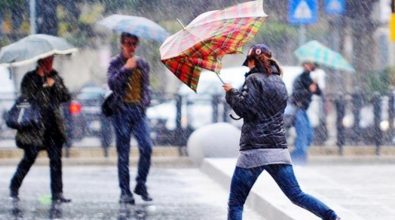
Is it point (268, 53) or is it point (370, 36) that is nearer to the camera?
point (268, 53)

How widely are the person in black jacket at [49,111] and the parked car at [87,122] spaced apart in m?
8.02

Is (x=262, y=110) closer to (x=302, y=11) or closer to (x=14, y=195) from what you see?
(x=14, y=195)

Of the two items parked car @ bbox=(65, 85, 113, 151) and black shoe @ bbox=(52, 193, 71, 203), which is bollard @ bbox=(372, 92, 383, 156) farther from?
black shoe @ bbox=(52, 193, 71, 203)

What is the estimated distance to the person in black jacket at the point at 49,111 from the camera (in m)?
13.7

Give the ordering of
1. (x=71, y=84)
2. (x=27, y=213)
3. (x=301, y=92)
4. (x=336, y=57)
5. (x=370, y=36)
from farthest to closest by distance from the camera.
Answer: (x=71, y=84) → (x=370, y=36) → (x=336, y=57) → (x=301, y=92) → (x=27, y=213)

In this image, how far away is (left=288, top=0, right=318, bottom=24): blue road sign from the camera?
909 inches

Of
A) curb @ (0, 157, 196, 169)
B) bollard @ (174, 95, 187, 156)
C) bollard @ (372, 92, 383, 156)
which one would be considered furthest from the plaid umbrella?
bollard @ (372, 92, 383, 156)

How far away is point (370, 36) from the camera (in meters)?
34.2

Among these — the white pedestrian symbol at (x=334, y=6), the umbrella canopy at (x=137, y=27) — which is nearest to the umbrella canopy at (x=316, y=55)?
the white pedestrian symbol at (x=334, y=6)

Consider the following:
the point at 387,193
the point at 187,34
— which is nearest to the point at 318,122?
the point at 387,193

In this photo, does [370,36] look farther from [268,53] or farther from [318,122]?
[268,53]

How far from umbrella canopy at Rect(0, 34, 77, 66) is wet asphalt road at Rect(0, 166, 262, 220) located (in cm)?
141

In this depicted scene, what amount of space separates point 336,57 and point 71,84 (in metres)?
38.4

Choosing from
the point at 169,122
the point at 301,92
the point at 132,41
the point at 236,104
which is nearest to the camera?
the point at 236,104
